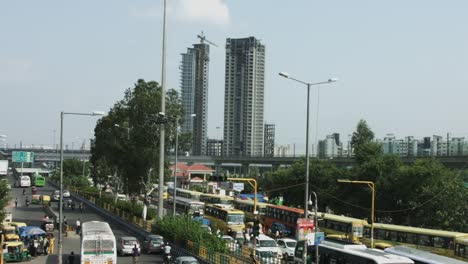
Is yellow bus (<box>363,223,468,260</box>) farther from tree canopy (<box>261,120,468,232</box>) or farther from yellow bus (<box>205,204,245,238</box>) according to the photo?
A: yellow bus (<box>205,204,245,238</box>)

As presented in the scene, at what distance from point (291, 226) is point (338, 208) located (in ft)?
46.9

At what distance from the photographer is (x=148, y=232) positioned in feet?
151

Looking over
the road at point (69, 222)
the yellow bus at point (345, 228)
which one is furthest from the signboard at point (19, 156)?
the yellow bus at point (345, 228)

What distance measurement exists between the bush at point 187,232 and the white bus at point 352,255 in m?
4.95

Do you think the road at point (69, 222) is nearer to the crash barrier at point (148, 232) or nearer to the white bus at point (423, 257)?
the crash barrier at point (148, 232)

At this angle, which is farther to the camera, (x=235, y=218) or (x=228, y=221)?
(x=235, y=218)

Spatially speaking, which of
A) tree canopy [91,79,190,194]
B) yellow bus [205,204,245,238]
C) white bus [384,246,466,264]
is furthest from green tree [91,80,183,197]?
white bus [384,246,466,264]

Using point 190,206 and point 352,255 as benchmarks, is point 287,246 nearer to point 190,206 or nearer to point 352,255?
point 352,255

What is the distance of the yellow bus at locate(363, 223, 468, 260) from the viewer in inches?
1458

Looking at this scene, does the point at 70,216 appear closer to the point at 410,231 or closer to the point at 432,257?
the point at 410,231

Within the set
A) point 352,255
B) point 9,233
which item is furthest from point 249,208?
point 352,255

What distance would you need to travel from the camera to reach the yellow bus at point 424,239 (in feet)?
122

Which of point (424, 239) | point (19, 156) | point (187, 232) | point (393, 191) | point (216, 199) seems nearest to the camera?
point (187, 232)

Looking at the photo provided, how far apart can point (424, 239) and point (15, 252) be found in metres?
28.2
